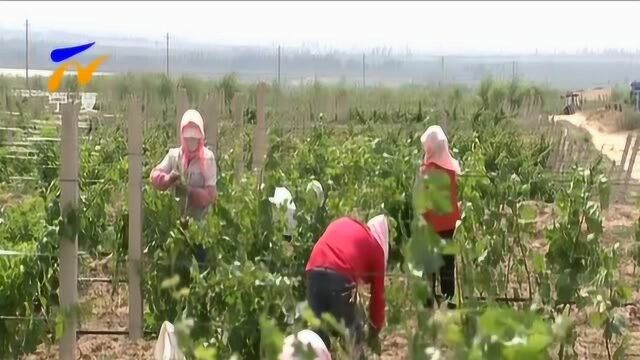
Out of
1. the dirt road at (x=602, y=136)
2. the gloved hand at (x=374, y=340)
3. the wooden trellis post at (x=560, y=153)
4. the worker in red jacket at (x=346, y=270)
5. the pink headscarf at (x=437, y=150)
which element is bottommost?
the dirt road at (x=602, y=136)

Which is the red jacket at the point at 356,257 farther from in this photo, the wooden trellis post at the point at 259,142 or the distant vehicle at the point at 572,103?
the distant vehicle at the point at 572,103

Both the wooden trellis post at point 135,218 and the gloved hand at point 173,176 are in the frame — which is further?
the gloved hand at point 173,176

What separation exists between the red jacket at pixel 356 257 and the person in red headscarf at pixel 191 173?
53.9 inches

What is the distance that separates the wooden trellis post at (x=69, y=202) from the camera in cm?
394

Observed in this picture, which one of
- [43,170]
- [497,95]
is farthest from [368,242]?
[497,95]

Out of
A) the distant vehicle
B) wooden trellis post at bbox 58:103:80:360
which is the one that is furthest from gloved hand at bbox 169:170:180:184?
the distant vehicle

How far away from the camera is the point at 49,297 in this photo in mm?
4477

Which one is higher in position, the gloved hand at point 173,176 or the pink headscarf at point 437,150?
the pink headscarf at point 437,150

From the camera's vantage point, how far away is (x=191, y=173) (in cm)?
512

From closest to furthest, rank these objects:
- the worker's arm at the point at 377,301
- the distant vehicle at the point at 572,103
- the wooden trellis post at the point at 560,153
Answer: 1. the worker's arm at the point at 377,301
2. the wooden trellis post at the point at 560,153
3. the distant vehicle at the point at 572,103

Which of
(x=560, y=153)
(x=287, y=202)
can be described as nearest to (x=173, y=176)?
(x=287, y=202)

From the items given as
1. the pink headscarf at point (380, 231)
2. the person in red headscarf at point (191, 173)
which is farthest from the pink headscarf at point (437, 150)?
the pink headscarf at point (380, 231)

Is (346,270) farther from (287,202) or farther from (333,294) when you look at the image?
(287,202)

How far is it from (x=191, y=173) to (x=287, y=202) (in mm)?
780
